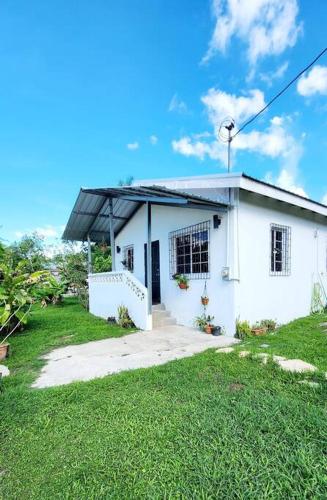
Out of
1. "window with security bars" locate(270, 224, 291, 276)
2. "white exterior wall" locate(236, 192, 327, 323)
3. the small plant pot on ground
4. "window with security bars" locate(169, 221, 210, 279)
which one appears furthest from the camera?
"window with security bars" locate(270, 224, 291, 276)

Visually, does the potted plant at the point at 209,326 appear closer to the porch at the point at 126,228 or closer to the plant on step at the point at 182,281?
the plant on step at the point at 182,281

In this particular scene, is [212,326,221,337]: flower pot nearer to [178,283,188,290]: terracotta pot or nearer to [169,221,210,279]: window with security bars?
[169,221,210,279]: window with security bars

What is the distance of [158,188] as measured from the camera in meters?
5.82

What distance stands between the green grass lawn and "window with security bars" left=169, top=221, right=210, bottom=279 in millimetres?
3436

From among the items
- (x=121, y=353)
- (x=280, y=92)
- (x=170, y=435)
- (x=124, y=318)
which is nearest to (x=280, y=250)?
(x=280, y=92)

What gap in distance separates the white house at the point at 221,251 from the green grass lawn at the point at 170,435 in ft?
9.06

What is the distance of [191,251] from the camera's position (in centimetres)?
760

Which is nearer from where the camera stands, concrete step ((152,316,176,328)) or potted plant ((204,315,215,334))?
potted plant ((204,315,215,334))

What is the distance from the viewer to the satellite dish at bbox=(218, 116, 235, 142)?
336 inches


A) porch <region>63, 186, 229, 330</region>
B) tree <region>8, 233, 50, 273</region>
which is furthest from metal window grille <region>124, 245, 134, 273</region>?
tree <region>8, 233, 50, 273</region>

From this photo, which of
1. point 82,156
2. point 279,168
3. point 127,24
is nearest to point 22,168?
point 82,156

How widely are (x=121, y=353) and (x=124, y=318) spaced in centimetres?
259

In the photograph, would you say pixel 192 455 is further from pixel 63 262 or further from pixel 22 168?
pixel 22 168

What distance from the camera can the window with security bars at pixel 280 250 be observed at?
740cm
